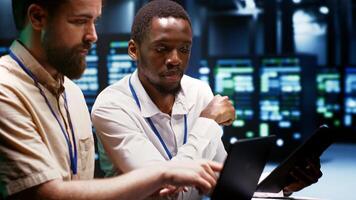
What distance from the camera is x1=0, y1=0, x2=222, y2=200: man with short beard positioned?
1104mm

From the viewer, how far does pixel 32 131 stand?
3.79ft

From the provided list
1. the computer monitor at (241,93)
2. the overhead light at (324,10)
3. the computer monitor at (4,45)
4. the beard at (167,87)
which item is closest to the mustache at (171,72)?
the beard at (167,87)

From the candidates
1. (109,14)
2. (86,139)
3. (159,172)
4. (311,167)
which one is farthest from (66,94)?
(109,14)

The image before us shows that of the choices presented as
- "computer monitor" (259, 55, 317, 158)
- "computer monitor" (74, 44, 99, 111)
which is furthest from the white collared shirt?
"computer monitor" (259, 55, 317, 158)

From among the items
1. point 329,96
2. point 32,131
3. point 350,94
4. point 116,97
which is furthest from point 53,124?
point 329,96

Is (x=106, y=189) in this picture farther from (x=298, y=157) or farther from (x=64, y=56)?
(x=298, y=157)

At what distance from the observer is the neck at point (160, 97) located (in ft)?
5.52

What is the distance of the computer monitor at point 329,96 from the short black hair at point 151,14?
199 inches

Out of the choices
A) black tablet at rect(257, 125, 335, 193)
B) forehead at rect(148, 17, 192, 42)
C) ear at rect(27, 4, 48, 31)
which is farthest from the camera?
forehead at rect(148, 17, 192, 42)

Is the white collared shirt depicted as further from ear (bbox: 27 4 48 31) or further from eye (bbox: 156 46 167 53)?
ear (bbox: 27 4 48 31)

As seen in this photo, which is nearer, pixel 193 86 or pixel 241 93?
pixel 193 86

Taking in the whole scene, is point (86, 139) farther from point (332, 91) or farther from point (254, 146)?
point (332, 91)

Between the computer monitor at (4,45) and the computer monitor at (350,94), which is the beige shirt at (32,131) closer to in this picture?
the computer monitor at (4,45)

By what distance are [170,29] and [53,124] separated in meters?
0.51
